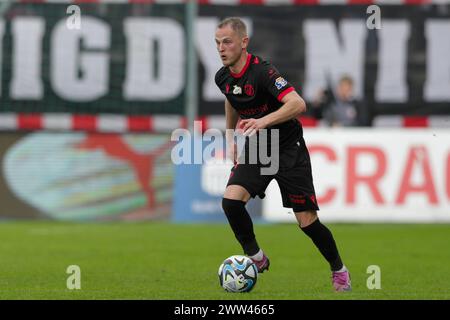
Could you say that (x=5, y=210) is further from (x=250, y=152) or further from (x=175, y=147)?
(x=250, y=152)

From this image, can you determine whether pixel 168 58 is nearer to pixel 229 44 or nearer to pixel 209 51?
pixel 209 51

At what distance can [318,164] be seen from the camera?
17047mm

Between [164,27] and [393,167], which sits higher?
[164,27]

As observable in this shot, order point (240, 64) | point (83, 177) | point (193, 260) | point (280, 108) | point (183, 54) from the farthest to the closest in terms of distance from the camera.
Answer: point (183, 54) → point (83, 177) → point (193, 260) → point (240, 64) → point (280, 108)

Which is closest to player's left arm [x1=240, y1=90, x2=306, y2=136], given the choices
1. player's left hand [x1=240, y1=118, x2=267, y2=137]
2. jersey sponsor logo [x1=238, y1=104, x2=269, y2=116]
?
player's left hand [x1=240, y1=118, x2=267, y2=137]

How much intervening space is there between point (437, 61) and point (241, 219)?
10.4 meters

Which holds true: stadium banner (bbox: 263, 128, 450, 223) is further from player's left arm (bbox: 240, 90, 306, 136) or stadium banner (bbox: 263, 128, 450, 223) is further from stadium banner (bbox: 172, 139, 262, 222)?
player's left arm (bbox: 240, 90, 306, 136)

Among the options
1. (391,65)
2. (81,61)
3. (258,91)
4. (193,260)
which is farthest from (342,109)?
(258,91)

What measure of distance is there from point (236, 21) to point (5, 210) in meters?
10.3

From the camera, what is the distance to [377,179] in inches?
673

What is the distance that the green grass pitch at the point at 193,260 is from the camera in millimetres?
8695

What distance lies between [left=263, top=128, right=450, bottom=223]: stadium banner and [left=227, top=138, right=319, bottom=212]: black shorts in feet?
27.0
